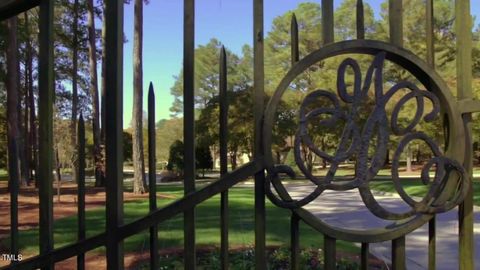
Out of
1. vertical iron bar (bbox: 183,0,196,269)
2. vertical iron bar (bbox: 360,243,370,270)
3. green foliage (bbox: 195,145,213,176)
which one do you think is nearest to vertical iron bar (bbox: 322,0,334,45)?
vertical iron bar (bbox: 183,0,196,269)

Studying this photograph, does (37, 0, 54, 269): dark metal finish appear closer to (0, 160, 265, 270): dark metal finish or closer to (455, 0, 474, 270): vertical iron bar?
(0, 160, 265, 270): dark metal finish

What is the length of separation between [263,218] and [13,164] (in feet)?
4.10

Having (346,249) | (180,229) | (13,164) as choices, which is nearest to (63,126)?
(180,229)

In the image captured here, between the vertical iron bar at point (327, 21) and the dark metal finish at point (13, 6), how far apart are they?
138cm

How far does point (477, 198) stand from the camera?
1622 centimetres

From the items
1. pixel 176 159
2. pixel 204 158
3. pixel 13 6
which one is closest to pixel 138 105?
pixel 204 158

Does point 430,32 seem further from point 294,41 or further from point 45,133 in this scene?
point 45,133

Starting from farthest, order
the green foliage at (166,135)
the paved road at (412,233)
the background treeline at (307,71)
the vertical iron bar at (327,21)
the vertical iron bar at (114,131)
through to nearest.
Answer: the green foliage at (166,135) → the background treeline at (307,71) → the paved road at (412,233) → the vertical iron bar at (327,21) → the vertical iron bar at (114,131)

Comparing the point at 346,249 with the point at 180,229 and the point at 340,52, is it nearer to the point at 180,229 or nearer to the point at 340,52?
the point at 180,229

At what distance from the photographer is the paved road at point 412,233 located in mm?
7488

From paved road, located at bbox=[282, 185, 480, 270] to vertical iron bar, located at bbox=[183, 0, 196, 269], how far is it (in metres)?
4.73

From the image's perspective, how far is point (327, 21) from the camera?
2381 mm

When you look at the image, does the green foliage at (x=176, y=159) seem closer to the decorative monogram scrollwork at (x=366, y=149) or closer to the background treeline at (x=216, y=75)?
the background treeline at (x=216, y=75)

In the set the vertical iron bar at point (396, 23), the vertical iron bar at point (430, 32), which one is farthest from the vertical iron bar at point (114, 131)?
the vertical iron bar at point (430, 32)
